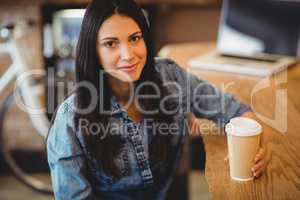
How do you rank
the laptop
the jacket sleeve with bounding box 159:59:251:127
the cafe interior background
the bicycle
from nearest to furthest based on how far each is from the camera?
1. the jacket sleeve with bounding box 159:59:251:127
2. the laptop
3. the bicycle
4. the cafe interior background

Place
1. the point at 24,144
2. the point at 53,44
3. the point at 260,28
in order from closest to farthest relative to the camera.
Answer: the point at 260,28 → the point at 53,44 → the point at 24,144

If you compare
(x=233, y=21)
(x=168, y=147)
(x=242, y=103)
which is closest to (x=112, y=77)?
(x=168, y=147)

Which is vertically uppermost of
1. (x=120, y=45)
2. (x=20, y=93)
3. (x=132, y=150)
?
(x=120, y=45)

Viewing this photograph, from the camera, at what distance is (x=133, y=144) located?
1.04 m

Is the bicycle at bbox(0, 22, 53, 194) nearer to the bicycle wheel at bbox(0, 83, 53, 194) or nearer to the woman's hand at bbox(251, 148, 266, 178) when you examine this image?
the bicycle wheel at bbox(0, 83, 53, 194)

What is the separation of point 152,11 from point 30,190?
1.12 meters

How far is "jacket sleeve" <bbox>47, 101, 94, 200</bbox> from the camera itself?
37.1 inches

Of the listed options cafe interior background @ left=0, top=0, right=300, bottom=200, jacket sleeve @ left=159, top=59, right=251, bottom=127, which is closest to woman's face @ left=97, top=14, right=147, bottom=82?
jacket sleeve @ left=159, top=59, right=251, bottom=127

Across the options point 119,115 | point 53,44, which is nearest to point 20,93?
point 53,44

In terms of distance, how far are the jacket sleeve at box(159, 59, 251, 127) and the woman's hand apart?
0.25 m

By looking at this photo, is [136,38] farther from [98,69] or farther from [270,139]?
[270,139]

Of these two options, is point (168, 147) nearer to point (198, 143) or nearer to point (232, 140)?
point (232, 140)

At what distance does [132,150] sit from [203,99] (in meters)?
0.31

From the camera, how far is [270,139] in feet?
3.71
